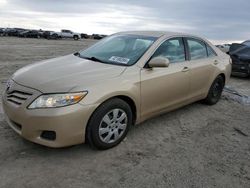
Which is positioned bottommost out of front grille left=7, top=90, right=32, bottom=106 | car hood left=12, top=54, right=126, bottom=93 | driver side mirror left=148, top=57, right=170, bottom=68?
front grille left=7, top=90, right=32, bottom=106

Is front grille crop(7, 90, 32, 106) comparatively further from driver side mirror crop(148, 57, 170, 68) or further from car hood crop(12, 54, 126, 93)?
driver side mirror crop(148, 57, 170, 68)

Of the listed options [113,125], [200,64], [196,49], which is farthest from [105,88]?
[196,49]

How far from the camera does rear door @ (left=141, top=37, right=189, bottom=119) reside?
4.11 meters

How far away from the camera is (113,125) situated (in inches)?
147

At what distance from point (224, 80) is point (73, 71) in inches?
149

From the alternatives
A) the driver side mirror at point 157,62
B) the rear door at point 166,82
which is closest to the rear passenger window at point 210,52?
the rear door at point 166,82

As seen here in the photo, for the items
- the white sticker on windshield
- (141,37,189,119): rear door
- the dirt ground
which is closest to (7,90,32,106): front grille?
the dirt ground

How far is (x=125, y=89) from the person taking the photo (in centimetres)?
375

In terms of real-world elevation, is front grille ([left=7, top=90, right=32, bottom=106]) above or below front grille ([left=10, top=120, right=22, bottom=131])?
above

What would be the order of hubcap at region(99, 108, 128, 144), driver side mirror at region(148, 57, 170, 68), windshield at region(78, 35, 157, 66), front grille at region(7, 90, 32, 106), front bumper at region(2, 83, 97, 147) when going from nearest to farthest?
1. front bumper at region(2, 83, 97, 147)
2. front grille at region(7, 90, 32, 106)
3. hubcap at region(99, 108, 128, 144)
4. driver side mirror at region(148, 57, 170, 68)
5. windshield at region(78, 35, 157, 66)

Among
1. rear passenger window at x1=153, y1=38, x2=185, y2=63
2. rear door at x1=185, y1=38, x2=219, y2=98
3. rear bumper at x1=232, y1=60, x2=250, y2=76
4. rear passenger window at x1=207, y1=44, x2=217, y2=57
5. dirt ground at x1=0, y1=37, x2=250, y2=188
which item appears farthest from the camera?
rear bumper at x1=232, y1=60, x2=250, y2=76

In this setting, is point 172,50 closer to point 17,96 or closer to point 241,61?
point 17,96

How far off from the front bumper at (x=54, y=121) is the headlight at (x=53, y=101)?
0.05m

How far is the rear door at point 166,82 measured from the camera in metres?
4.11
